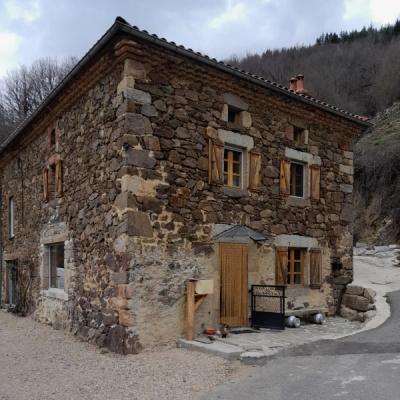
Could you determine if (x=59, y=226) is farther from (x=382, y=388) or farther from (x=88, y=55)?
(x=382, y=388)

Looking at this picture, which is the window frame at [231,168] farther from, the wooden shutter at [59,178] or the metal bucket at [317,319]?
the wooden shutter at [59,178]

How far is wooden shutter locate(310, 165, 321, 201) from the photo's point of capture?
32.7 ft

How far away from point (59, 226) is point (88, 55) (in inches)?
150

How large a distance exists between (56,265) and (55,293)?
0.82m

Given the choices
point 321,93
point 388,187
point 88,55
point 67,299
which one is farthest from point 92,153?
point 321,93

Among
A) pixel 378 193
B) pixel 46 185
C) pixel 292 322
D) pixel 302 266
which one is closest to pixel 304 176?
pixel 302 266

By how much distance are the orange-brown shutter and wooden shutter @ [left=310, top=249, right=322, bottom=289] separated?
7.41 feet

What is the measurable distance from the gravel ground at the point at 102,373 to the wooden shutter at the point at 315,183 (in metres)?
4.83

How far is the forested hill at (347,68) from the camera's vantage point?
114 ft

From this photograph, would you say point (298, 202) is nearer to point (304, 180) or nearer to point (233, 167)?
point (304, 180)

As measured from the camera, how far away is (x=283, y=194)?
930 centimetres

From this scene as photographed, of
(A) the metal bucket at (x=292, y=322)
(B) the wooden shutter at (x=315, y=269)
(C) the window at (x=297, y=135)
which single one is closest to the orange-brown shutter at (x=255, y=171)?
(C) the window at (x=297, y=135)

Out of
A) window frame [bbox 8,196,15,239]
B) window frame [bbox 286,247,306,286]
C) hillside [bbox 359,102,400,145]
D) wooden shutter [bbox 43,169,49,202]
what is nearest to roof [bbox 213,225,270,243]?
window frame [bbox 286,247,306,286]

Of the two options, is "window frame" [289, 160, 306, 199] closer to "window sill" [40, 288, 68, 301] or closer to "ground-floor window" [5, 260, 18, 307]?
"window sill" [40, 288, 68, 301]
